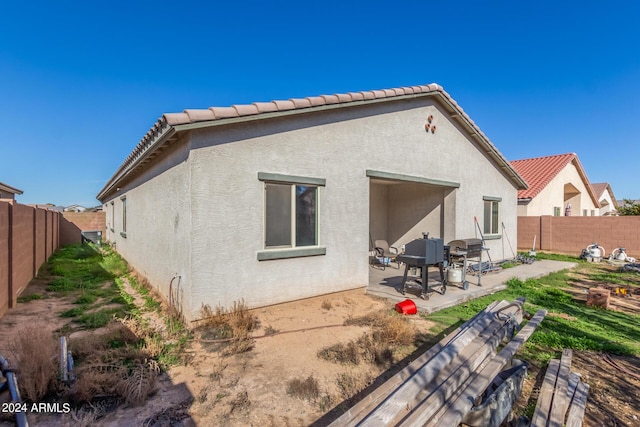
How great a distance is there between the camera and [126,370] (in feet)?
11.3

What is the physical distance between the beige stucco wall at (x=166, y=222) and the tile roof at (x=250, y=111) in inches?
13.7

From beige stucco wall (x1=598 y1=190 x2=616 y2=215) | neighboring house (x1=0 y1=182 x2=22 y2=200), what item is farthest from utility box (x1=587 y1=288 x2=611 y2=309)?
beige stucco wall (x1=598 y1=190 x2=616 y2=215)

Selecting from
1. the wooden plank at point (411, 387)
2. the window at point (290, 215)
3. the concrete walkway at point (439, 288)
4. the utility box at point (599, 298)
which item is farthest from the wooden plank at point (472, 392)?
the utility box at point (599, 298)

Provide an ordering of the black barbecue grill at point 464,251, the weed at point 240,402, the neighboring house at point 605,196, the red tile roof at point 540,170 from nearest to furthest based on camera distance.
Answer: the weed at point 240,402 → the black barbecue grill at point 464,251 → the red tile roof at point 540,170 → the neighboring house at point 605,196

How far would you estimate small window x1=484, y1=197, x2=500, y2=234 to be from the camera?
37.3ft

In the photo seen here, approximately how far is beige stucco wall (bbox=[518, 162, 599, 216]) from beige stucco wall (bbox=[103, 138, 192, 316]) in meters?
18.7

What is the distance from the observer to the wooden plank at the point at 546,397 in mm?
2758

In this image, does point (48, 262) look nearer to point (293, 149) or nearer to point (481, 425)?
point (293, 149)

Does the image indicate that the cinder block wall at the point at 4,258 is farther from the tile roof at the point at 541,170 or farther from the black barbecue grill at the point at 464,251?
the tile roof at the point at 541,170

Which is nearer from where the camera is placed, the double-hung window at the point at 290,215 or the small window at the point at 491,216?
the double-hung window at the point at 290,215

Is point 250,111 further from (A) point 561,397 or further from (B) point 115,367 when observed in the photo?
(A) point 561,397

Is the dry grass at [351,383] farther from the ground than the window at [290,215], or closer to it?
closer to it

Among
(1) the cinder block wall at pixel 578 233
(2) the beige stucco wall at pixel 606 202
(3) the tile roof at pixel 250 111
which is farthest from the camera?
(2) the beige stucco wall at pixel 606 202

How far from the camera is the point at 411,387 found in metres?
2.70
